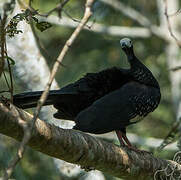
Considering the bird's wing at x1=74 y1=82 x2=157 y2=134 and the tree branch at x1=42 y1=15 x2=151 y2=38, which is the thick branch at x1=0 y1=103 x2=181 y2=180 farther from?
the tree branch at x1=42 y1=15 x2=151 y2=38

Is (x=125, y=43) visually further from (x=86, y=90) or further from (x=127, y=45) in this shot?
(x=86, y=90)

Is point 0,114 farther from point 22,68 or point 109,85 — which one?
point 22,68

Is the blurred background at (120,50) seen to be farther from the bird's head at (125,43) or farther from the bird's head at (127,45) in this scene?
the bird's head at (125,43)

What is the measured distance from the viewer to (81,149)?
383cm

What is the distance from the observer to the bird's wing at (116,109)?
480cm

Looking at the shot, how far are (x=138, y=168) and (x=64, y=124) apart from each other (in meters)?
1.81

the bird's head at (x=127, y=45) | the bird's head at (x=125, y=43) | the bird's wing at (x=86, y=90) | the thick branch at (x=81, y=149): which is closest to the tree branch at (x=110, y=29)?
the bird's head at (x=127, y=45)

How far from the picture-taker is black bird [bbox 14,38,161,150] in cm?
491

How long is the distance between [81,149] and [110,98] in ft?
4.23

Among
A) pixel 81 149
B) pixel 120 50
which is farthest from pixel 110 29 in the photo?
pixel 81 149

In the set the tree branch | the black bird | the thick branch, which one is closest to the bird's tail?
the black bird

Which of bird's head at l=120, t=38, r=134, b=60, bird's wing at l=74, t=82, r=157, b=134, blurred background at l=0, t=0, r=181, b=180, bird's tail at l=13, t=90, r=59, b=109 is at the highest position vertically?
bird's head at l=120, t=38, r=134, b=60

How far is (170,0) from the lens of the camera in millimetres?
12617

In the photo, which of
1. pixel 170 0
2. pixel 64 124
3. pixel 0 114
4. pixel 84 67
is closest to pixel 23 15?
pixel 0 114
